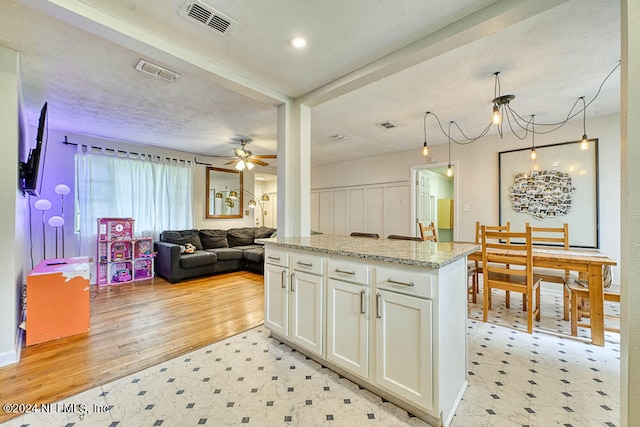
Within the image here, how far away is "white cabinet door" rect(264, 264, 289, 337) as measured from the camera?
7.73 feet

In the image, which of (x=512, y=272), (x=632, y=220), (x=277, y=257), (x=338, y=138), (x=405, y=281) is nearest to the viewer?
(x=632, y=220)

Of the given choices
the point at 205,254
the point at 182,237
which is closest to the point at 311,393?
the point at 205,254

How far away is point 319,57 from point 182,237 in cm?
430

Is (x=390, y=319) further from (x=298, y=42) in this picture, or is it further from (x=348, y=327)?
(x=298, y=42)

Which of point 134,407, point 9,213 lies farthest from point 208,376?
point 9,213

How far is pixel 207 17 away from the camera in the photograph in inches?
72.0

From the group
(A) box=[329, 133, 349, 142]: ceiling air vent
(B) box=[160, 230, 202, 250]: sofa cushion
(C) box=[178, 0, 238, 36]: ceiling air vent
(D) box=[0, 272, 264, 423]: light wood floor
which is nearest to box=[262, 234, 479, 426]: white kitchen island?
(D) box=[0, 272, 264, 423]: light wood floor

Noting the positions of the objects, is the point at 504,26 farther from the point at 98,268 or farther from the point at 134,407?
the point at 98,268

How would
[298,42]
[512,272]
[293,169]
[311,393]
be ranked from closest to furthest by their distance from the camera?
[311,393], [298,42], [512,272], [293,169]

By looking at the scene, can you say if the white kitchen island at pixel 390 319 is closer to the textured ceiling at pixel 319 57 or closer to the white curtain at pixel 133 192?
the textured ceiling at pixel 319 57

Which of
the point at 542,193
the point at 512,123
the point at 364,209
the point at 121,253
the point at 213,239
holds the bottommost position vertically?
the point at 121,253

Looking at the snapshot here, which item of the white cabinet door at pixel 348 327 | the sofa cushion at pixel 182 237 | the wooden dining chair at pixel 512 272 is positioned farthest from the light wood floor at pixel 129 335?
the wooden dining chair at pixel 512 272

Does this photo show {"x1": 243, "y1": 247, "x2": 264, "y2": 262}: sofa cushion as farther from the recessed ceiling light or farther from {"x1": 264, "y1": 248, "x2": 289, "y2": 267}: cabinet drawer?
the recessed ceiling light

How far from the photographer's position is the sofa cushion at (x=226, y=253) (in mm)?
5250
